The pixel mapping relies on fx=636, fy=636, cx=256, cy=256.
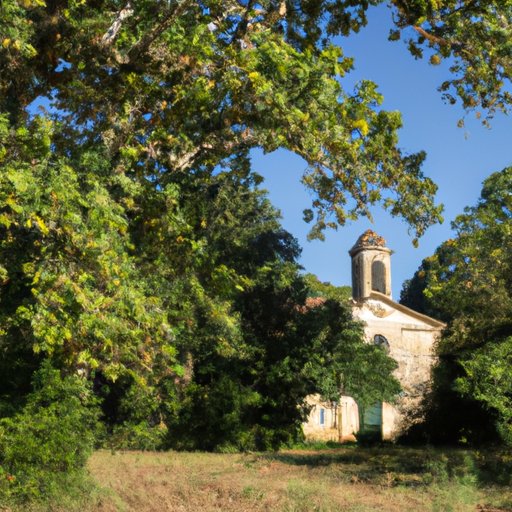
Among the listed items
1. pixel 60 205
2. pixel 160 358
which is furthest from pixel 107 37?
pixel 160 358

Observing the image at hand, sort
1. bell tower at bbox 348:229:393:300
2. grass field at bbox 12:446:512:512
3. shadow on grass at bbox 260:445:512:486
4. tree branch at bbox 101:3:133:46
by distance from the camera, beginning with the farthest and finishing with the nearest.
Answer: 1. bell tower at bbox 348:229:393:300
2. shadow on grass at bbox 260:445:512:486
3. tree branch at bbox 101:3:133:46
4. grass field at bbox 12:446:512:512

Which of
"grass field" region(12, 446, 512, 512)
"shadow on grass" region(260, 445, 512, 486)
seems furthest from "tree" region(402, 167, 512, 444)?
"grass field" region(12, 446, 512, 512)

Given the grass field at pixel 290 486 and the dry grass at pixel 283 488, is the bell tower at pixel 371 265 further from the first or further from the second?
the dry grass at pixel 283 488

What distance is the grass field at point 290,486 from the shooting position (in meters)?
8.88

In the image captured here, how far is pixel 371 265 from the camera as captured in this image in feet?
147

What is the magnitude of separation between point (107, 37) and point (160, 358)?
8698 mm

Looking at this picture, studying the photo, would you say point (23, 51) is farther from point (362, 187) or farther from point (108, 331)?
point (362, 187)

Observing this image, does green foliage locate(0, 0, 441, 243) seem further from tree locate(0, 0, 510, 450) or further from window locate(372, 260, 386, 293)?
window locate(372, 260, 386, 293)

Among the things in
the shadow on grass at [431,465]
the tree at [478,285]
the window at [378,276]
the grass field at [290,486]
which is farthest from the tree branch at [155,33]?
the window at [378,276]

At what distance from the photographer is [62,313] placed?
843cm

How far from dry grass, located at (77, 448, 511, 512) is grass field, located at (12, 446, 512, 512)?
1cm

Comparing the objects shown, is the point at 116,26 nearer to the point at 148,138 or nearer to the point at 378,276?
the point at 148,138

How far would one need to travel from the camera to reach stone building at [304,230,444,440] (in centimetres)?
3008

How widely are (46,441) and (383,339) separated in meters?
29.0
